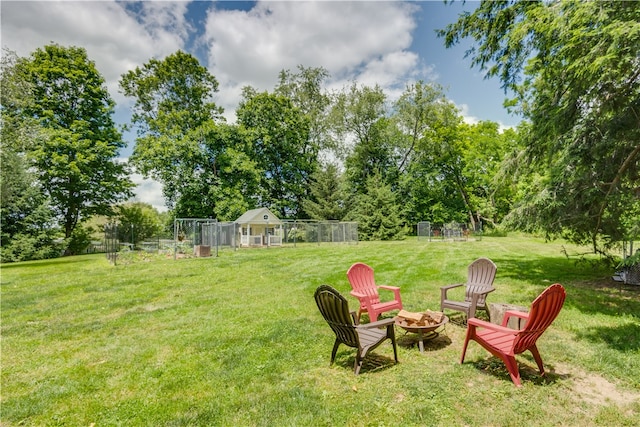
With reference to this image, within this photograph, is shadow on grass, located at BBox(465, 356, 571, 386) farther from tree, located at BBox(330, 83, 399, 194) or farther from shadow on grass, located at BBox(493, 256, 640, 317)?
tree, located at BBox(330, 83, 399, 194)

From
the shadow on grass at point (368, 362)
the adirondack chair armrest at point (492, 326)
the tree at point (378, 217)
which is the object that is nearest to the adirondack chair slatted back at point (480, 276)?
the adirondack chair armrest at point (492, 326)

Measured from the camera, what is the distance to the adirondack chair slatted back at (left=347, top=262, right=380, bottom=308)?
18.1 feet

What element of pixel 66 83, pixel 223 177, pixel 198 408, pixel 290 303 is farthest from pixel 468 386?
pixel 66 83

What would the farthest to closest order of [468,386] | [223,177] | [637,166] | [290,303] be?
[223,177] < [290,303] < [637,166] < [468,386]

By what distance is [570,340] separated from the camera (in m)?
4.56

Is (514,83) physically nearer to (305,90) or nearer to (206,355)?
(206,355)

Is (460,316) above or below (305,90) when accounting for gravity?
below

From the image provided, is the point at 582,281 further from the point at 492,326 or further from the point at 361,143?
the point at 361,143

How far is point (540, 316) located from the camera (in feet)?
10.6

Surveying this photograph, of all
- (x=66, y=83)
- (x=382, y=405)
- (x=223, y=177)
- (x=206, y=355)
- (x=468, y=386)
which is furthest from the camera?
(x=223, y=177)

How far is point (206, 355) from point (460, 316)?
457cm

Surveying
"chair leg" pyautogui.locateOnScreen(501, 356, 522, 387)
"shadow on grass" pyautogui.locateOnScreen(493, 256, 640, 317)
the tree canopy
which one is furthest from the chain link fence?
the tree canopy

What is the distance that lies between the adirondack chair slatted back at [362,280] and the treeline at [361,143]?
13.6ft

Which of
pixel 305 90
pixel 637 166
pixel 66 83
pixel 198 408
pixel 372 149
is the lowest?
pixel 198 408
